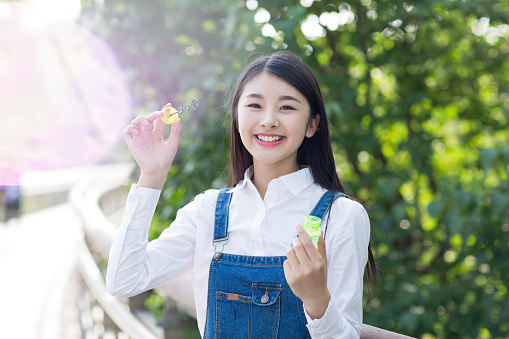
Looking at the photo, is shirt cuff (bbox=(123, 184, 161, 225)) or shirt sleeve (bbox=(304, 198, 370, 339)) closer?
shirt sleeve (bbox=(304, 198, 370, 339))

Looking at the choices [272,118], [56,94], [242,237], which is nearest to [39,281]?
[56,94]

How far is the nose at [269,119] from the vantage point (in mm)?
1193

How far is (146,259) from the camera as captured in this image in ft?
4.04

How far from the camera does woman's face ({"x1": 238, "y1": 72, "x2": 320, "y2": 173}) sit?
121cm

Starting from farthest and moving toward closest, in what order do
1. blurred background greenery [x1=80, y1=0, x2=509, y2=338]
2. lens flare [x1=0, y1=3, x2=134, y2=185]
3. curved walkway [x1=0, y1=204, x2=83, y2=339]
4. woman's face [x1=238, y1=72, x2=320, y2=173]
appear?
1. curved walkway [x1=0, y1=204, x2=83, y2=339]
2. lens flare [x1=0, y1=3, x2=134, y2=185]
3. blurred background greenery [x1=80, y1=0, x2=509, y2=338]
4. woman's face [x1=238, y1=72, x2=320, y2=173]

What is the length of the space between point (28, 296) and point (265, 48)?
3.48 meters

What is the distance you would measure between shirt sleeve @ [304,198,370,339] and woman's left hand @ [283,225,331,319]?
0.03m

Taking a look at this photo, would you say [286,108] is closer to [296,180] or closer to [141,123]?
[296,180]

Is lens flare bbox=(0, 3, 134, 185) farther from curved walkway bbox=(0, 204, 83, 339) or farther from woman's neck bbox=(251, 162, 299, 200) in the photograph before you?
woman's neck bbox=(251, 162, 299, 200)

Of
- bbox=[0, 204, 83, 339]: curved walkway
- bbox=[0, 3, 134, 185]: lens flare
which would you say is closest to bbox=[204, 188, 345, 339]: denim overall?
bbox=[0, 204, 83, 339]: curved walkway

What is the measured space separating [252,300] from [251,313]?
29 mm

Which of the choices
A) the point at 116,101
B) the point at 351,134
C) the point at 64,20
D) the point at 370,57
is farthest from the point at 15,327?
the point at 370,57

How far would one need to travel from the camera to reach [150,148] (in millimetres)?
1263

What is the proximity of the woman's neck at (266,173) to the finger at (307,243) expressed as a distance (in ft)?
1.30
